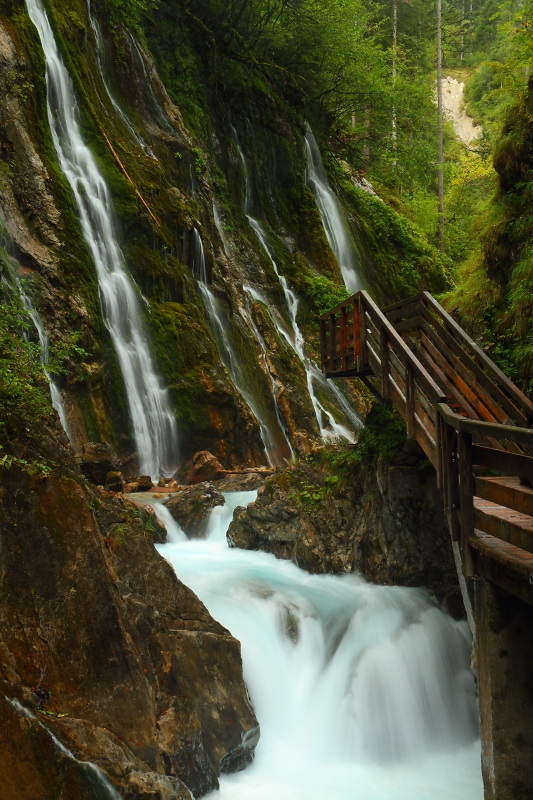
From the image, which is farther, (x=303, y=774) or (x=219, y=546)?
(x=219, y=546)

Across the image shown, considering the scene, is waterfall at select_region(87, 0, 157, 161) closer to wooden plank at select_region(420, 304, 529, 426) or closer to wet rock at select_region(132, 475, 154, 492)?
wet rock at select_region(132, 475, 154, 492)

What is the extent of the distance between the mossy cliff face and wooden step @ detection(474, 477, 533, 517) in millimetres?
5208

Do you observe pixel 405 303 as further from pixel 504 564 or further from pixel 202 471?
pixel 504 564

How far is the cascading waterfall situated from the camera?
16653mm

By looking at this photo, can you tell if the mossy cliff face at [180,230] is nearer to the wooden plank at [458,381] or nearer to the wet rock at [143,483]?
the wet rock at [143,483]

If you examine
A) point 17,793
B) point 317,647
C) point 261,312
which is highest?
point 261,312

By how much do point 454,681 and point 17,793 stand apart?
4850 mm

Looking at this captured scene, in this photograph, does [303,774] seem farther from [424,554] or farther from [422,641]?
[424,554]

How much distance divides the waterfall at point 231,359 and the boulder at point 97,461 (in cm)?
451

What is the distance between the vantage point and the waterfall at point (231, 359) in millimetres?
15156

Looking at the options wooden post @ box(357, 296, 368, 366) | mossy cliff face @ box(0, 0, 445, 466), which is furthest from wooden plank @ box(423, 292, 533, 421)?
mossy cliff face @ box(0, 0, 445, 466)

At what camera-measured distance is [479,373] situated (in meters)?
7.36

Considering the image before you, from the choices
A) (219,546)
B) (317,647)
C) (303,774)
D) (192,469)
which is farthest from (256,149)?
(303,774)

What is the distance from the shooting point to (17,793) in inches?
149
